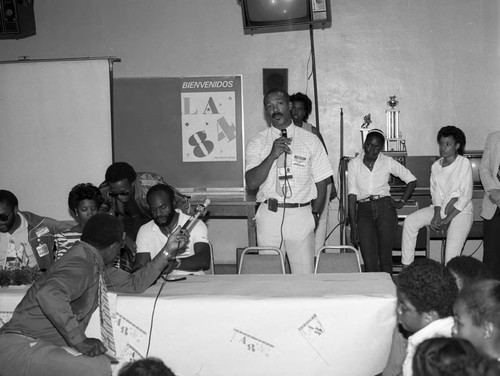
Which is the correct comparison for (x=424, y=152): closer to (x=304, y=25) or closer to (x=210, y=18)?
(x=304, y=25)

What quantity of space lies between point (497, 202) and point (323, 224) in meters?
1.80

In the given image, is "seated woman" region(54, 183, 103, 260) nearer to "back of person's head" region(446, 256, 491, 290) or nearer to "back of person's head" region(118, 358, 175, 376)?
"back of person's head" region(446, 256, 491, 290)

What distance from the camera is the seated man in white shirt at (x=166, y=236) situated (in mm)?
4203

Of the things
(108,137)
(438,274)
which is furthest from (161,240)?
(108,137)

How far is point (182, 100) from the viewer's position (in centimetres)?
754

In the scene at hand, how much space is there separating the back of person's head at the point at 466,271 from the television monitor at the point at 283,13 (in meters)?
4.27

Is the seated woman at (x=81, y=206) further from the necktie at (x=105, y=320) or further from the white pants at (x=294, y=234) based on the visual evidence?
the necktie at (x=105, y=320)

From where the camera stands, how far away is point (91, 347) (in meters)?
3.05

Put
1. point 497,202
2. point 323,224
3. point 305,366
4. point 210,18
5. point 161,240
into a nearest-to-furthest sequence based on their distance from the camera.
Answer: point 305,366 < point 161,240 < point 497,202 < point 323,224 < point 210,18

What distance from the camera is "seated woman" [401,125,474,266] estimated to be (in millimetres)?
5781

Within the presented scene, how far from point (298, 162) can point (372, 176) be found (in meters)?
1.39

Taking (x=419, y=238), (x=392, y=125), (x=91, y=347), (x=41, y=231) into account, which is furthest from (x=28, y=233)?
(x=392, y=125)

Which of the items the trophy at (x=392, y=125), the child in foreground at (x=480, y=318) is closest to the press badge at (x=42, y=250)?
the child in foreground at (x=480, y=318)

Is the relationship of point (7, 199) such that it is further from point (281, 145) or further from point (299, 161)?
point (299, 161)
